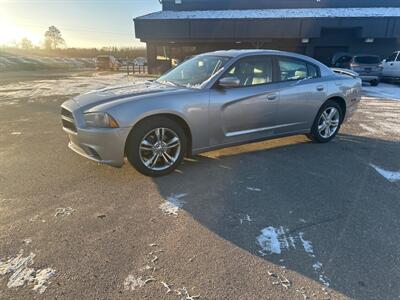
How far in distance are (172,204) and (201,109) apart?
1.41 metres

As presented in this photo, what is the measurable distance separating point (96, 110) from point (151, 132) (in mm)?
724

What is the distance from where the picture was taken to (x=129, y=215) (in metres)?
3.25

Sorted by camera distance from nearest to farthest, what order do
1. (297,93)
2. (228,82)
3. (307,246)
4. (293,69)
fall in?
(307,246) → (228,82) → (297,93) → (293,69)

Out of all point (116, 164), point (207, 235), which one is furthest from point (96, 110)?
point (207, 235)

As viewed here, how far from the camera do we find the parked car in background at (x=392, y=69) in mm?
17578

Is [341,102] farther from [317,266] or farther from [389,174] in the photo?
[317,266]

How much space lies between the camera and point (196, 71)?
15.8 ft

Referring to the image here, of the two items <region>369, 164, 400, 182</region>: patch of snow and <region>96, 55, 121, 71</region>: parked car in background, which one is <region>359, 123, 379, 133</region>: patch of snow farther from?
<region>96, 55, 121, 71</region>: parked car in background

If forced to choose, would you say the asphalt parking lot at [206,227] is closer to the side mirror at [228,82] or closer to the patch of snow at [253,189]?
the patch of snow at [253,189]

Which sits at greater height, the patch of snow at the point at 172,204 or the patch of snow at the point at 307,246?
the patch of snow at the point at 172,204

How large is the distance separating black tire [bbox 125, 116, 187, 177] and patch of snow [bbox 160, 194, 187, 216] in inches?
23.8

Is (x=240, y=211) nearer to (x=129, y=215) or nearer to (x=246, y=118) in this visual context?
(x=129, y=215)

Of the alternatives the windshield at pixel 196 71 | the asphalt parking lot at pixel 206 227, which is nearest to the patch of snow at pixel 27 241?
the asphalt parking lot at pixel 206 227

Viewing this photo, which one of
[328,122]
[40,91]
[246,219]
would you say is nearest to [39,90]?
[40,91]
